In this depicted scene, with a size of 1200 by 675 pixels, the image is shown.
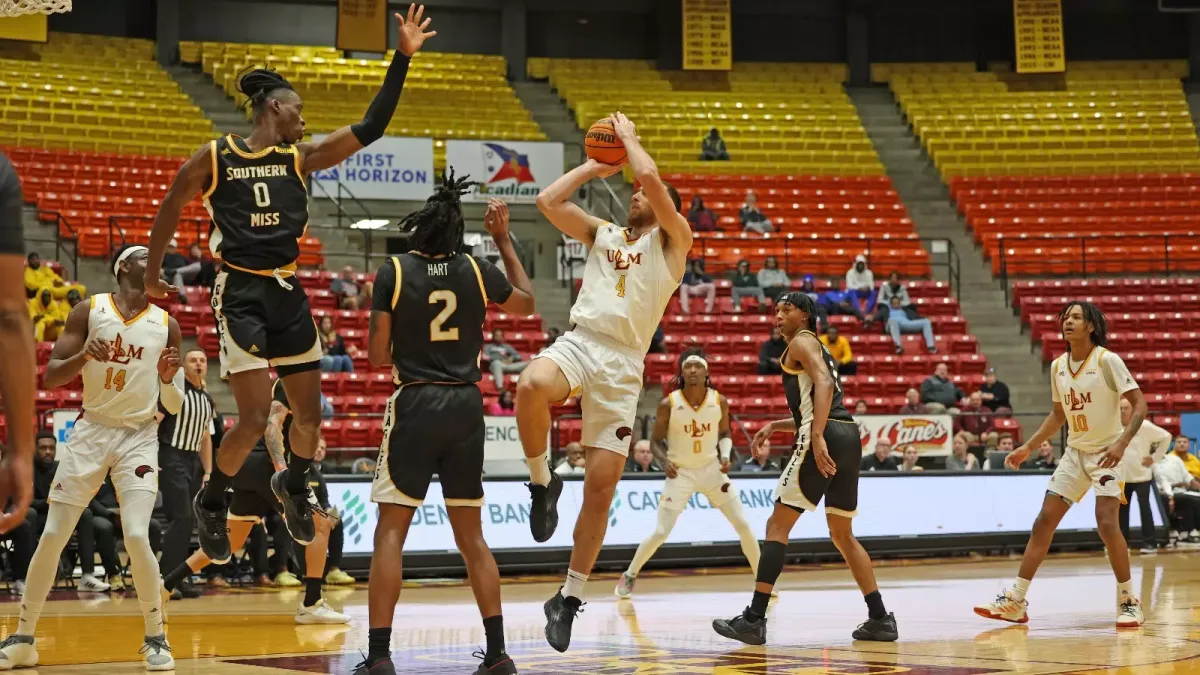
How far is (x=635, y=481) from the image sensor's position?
14.6 meters

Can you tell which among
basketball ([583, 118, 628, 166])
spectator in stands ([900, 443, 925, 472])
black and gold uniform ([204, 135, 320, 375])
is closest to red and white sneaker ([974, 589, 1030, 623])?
basketball ([583, 118, 628, 166])

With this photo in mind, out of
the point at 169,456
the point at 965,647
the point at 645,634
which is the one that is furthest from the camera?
the point at 169,456

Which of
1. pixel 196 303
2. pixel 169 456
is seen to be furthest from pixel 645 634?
pixel 196 303

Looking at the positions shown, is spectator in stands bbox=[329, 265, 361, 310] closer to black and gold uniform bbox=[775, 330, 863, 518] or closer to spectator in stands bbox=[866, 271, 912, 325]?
spectator in stands bbox=[866, 271, 912, 325]

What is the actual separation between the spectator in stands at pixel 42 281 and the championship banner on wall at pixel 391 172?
7068mm

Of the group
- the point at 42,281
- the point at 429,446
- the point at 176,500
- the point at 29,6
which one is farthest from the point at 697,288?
the point at 29,6

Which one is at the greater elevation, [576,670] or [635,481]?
[576,670]

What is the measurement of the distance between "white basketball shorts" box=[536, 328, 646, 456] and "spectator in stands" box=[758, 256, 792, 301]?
607 inches

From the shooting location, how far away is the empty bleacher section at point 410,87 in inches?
1085

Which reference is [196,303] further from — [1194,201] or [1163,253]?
[1194,201]

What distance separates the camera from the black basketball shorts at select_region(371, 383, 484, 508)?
19.0ft

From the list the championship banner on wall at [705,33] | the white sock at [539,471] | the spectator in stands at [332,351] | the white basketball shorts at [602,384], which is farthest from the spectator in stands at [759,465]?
the championship banner on wall at [705,33]

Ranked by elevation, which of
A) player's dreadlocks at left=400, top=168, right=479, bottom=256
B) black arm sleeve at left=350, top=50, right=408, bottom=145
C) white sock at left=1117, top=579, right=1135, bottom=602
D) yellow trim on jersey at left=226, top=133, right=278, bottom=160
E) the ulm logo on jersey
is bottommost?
white sock at left=1117, top=579, right=1135, bottom=602

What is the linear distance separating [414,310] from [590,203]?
65.0ft
